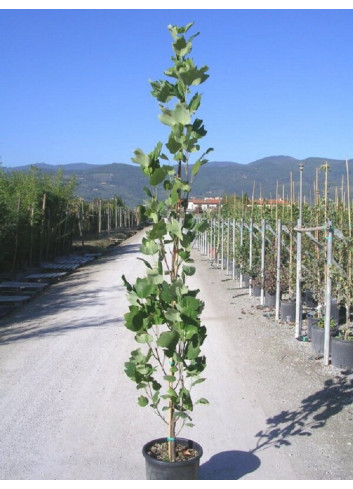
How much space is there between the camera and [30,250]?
18594mm

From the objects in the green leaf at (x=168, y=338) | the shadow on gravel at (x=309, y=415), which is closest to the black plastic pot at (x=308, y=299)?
the shadow on gravel at (x=309, y=415)

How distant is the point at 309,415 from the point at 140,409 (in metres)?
1.78

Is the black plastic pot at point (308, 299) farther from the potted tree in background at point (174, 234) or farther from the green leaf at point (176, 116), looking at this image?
the green leaf at point (176, 116)

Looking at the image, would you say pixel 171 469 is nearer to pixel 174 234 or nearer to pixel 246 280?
pixel 174 234

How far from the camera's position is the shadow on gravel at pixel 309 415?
520 cm

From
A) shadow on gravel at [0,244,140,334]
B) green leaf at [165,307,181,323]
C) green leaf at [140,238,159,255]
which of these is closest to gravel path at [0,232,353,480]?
shadow on gravel at [0,244,140,334]

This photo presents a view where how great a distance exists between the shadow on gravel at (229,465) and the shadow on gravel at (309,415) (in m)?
0.20

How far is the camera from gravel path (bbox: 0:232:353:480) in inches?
181

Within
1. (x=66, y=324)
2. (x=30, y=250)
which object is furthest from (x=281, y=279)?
(x=30, y=250)

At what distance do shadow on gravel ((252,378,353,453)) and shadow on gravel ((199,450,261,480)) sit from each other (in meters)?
0.20

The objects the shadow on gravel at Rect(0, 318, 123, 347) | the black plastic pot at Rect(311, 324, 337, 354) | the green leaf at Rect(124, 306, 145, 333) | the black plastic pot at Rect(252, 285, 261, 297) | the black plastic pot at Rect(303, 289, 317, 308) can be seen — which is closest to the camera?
the green leaf at Rect(124, 306, 145, 333)

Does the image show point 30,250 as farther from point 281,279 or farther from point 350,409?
point 350,409

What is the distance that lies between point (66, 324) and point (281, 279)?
14.7ft

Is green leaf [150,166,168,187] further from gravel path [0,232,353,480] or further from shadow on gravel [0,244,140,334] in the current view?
shadow on gravel [0,244,140,334]
